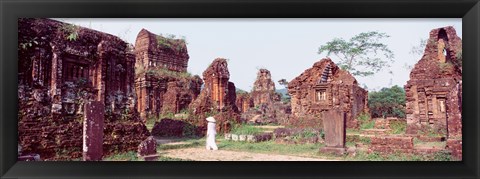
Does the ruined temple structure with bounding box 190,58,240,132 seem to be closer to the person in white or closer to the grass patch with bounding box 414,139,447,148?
the person in white

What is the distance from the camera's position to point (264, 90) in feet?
23.2

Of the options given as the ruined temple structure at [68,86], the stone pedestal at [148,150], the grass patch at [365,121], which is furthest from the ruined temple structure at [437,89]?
the ruined temple structure at [68,86]

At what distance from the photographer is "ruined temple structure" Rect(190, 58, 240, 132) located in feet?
22.2

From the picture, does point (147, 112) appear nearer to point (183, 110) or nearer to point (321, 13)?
point (183, 110)

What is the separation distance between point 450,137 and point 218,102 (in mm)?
3918

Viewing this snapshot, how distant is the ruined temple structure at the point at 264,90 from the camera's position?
6.61 m

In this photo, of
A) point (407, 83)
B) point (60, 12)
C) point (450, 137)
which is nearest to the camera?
point (60, 12)

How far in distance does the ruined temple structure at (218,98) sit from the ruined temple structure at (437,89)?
2555mm

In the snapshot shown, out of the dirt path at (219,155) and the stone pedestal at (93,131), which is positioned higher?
the stone pedestal at (93,131)

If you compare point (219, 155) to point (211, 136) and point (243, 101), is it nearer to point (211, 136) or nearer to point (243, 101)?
point (211, 136)

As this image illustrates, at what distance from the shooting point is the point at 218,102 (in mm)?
8406

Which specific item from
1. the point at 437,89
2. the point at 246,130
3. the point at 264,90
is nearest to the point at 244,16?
the point at 264,90

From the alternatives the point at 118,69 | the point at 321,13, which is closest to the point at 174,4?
the point at 321,13

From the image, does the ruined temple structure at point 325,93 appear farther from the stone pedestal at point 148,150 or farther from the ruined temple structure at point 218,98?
the stone pedestal at point 148,150
